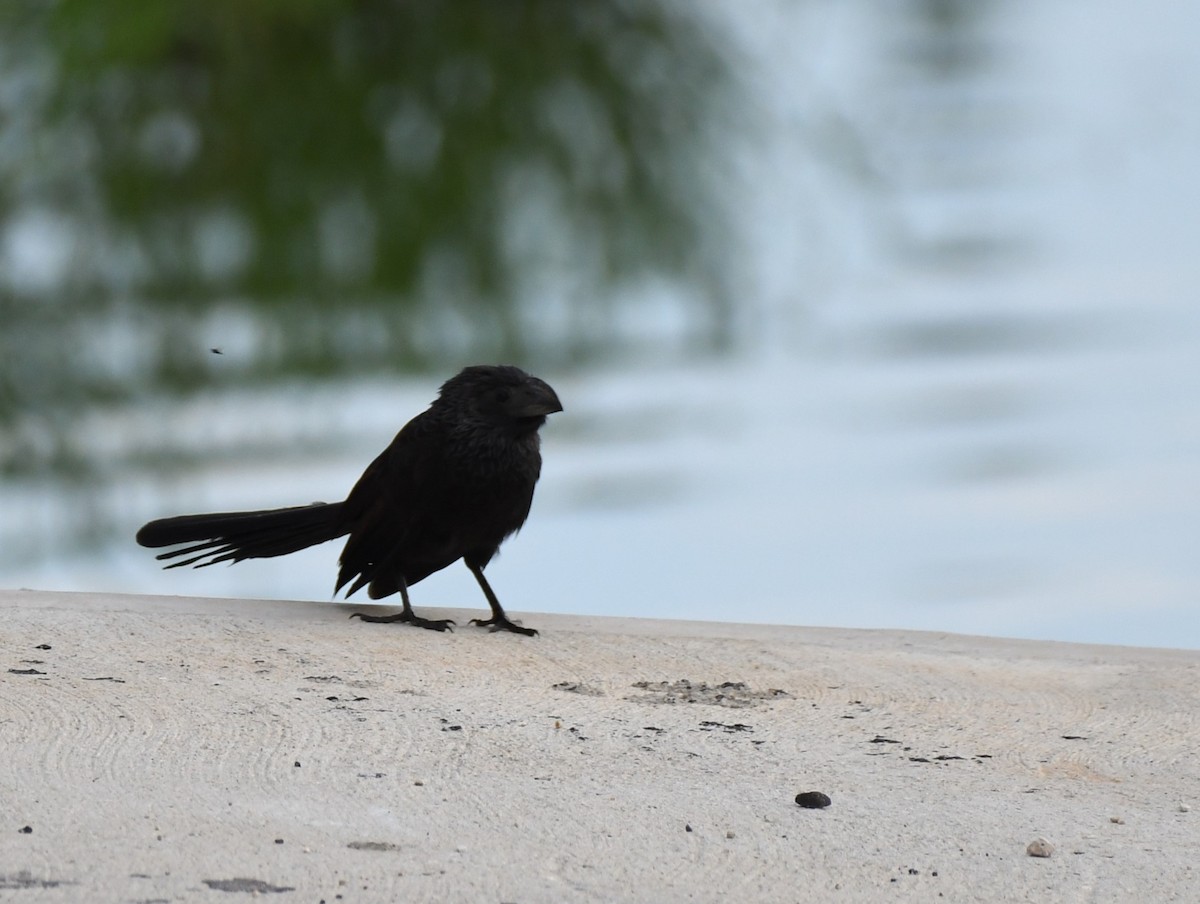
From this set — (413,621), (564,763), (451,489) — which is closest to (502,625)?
(413,621)

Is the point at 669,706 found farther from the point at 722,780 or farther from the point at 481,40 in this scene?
the point at 481,40

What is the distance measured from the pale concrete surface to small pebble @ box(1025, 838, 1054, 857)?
0.02 m

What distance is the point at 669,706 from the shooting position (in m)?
2.35

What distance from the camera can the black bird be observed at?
2734mm

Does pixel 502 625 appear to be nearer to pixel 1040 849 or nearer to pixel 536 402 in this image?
pixel 536 402

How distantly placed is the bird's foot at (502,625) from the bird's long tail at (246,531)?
321 mm

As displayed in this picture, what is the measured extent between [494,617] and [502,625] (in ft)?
0.13

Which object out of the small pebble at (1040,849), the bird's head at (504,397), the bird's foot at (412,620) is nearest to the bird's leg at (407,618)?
the bird's foot at (412,620)

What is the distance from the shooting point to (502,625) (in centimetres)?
283

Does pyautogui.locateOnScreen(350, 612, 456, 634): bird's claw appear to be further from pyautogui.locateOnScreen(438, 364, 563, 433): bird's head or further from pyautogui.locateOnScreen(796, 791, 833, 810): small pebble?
pyautogui.locateOnScreen(796, 791, 833, 810): small pebble

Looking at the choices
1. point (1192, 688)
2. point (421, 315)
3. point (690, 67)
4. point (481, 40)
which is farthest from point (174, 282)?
point (1192, 688)

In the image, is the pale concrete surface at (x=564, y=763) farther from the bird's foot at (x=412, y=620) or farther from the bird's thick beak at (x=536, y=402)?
the bird's thick beak at (x=536, y=402)

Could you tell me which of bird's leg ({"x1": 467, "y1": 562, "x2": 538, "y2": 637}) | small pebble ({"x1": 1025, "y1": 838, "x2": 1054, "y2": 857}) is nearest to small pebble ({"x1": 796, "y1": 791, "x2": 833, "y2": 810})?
small pebble ({"x1": 1025, "y1": 838, "x2": 1054, "y2": 857})

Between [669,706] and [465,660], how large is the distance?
0.37m
